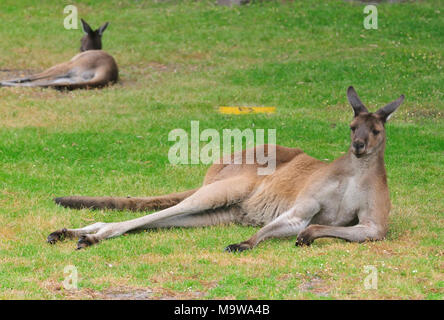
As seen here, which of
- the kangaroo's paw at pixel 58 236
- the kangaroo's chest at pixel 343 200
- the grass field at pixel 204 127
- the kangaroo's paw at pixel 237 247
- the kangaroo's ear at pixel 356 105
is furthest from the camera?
the kangaroo's ear at pixel 356 105

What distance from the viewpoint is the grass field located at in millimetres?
5605

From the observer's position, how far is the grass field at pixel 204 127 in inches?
221

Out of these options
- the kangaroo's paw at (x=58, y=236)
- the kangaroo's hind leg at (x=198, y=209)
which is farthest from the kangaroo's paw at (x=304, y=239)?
the kangaroo's paw at (x=58, y=236)

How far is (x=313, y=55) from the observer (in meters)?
16.9

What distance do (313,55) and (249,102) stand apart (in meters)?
3.71

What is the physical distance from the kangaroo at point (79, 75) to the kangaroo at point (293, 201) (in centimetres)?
760

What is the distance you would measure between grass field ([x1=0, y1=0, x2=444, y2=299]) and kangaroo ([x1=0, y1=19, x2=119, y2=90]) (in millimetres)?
361

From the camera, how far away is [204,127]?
11984 millimetres

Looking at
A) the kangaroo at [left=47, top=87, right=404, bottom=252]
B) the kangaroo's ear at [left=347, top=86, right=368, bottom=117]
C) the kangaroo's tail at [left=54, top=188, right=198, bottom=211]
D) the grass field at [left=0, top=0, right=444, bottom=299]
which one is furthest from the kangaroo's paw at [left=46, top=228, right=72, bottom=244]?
the kangaroo's ear at [left=347, top=86, right=368, bottom=117]

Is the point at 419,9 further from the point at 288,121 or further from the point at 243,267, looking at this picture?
the point at 243,267

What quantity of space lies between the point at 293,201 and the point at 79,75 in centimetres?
910

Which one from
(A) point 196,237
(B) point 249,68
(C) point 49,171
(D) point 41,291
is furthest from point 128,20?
(D) point 41,291

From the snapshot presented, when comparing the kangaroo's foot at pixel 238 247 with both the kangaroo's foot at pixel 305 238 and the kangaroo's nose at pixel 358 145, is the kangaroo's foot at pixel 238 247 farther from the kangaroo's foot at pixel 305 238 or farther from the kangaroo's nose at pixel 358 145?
the kangaroo's nose at pixel 358 145

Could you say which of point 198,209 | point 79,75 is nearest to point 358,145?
point 198,209
